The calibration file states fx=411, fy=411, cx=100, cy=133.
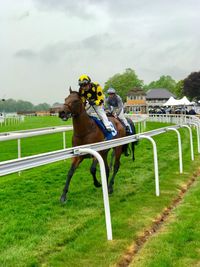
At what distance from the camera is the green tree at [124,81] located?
369 ft

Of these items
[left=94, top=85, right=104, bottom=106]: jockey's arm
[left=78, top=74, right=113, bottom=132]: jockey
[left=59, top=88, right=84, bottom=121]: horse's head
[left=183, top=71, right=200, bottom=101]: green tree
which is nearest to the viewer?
[left=59, top=88, right=84, bottom=121]: horse's head

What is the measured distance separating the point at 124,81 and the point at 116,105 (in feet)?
344

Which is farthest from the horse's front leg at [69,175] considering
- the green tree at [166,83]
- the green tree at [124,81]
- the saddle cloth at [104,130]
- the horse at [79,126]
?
the green tree at [166,83]

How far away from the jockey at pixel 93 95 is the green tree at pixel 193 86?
76.6 meters

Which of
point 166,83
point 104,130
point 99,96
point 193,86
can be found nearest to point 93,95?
point 99,96

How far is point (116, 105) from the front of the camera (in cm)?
911

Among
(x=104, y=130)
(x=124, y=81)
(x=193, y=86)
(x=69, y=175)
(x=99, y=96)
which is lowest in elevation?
(x=69, y=175)

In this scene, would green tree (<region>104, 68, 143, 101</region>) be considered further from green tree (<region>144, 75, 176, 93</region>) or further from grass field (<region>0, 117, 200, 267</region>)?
grass field (<region>0, 117, 200, 267</region>)

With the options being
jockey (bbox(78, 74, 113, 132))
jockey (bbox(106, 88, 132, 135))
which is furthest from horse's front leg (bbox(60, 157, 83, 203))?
jockey (bbox(106, 88, 132, 135))

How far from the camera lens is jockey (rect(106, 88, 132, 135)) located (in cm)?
895

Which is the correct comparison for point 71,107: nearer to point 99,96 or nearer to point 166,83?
point 99,96

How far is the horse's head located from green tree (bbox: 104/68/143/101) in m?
105

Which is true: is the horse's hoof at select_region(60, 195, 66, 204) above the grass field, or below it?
above

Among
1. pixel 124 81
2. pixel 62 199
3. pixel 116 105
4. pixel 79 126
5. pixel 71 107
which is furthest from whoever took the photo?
pixel 124 81
